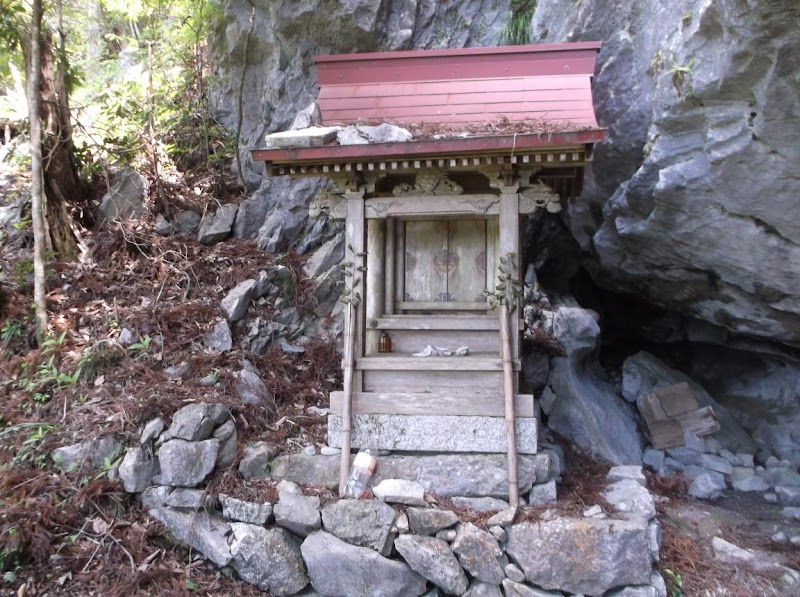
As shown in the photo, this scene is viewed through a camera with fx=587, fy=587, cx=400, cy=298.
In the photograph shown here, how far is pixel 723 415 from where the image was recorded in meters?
10.6

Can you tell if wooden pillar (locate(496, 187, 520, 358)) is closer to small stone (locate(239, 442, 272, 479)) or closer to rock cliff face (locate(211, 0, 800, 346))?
rock cliff face (locate(211, 0, 800, 346))

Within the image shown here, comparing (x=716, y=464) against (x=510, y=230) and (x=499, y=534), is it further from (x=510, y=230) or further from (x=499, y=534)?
(x=510, y=230)

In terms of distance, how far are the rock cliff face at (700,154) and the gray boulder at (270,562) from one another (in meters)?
6.30

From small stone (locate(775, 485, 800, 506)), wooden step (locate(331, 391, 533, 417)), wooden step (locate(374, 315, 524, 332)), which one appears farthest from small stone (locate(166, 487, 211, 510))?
small stone (locate(775, 485, 800, 506))

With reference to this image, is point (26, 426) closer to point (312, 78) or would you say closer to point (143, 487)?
point (143, 487)

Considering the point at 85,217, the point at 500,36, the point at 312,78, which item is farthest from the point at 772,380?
the point at 85,217

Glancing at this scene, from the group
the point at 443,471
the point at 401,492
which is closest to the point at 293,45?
the point at 443,471

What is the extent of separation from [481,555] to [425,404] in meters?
1.61

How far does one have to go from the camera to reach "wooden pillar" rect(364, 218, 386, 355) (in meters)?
6.79

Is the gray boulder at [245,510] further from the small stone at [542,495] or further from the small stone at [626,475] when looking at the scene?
the small stone at [626,475]

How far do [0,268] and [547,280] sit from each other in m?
9.43

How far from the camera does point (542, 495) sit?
19.2 ft

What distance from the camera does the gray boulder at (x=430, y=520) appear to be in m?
5.51

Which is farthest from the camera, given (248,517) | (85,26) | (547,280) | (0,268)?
(85,26)
